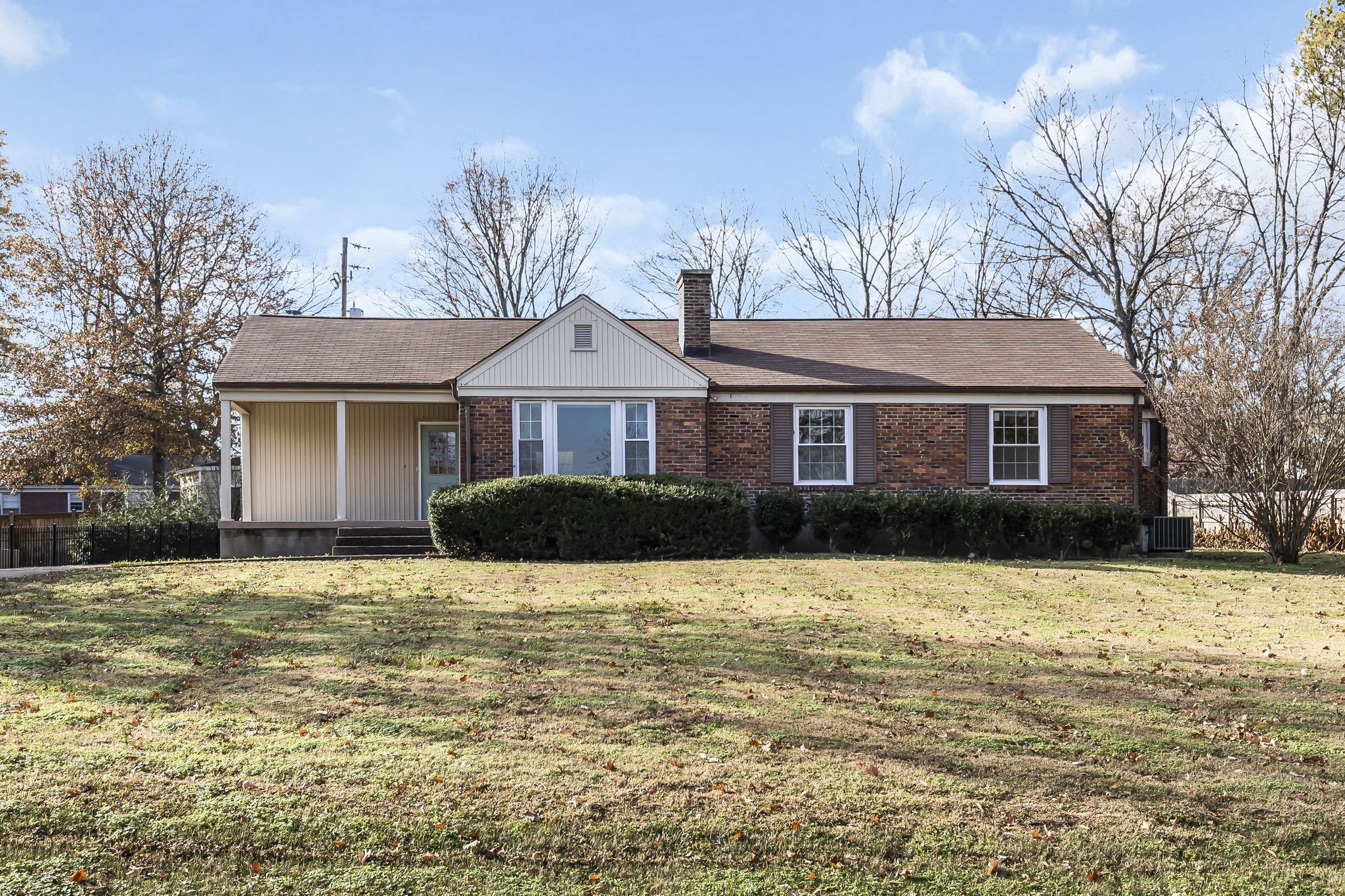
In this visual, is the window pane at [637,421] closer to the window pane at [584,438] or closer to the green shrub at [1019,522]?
the window pane at [584,438]

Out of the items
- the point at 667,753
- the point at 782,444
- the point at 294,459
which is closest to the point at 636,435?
the point at 782,444

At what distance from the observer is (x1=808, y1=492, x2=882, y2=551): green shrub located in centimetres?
1786

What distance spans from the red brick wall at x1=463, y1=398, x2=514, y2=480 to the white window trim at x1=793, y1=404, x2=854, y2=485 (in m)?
5.26

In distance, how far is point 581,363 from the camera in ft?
61.1

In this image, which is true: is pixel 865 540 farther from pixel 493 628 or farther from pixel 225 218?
pixel 225 218

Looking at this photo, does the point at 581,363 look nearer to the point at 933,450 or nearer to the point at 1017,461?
the point at 933,450

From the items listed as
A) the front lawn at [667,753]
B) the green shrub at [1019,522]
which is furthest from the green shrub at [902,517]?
the front lawn at [667,753]

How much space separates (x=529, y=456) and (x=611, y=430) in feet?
5.16

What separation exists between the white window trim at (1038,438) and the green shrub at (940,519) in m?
1.53

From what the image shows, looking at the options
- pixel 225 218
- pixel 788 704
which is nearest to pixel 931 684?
pixel 788 704

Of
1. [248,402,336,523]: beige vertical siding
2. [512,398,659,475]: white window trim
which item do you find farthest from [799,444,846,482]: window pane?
[248,402,336,523]: beige vertical siding

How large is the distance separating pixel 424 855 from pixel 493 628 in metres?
4.84

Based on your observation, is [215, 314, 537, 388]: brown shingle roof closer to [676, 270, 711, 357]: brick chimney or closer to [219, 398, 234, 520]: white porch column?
[219, 398, 234, 520]: white porch column

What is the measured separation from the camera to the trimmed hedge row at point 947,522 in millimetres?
17844
